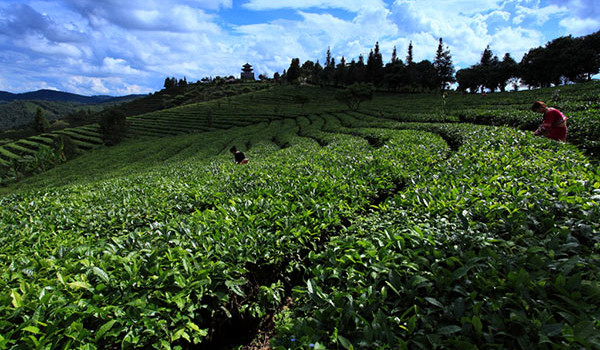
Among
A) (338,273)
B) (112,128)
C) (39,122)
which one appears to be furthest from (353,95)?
(39,122)

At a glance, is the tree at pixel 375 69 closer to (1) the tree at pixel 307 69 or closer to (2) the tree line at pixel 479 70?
(2) the tree line at pixel 479 70

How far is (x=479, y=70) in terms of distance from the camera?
75.1 meters

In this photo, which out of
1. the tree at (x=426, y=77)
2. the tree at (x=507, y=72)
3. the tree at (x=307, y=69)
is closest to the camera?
the tree at (x=507, y=72)

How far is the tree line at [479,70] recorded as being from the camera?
180 ft

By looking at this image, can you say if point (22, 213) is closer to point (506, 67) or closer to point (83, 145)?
point (83, 145)

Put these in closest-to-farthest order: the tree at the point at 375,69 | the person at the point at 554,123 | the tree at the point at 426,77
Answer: the person at the point at 554,123 < the tree at the point at 426,77 < the tree at the point at 375,69

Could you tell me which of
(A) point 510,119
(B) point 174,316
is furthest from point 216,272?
(A) point 510,119

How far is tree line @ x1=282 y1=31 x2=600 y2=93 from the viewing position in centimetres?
5500

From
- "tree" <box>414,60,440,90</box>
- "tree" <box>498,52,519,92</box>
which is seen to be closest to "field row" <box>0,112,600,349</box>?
"tree" <box>498,52,519,92</box>

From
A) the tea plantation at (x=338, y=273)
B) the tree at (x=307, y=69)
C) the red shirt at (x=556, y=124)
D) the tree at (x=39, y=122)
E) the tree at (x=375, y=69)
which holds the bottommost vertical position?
the tea plantation at (x=338, y=273)

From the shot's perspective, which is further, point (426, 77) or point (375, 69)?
point (375, 69)

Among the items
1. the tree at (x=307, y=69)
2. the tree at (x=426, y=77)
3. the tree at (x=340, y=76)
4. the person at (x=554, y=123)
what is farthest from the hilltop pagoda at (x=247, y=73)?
the person at (x=554, y=123)

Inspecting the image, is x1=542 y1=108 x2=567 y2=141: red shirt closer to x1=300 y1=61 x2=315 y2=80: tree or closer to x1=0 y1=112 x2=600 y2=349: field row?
x1=0 y1=112 x2=600 y2=349: field row

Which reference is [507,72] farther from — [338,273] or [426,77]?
[338,273]
